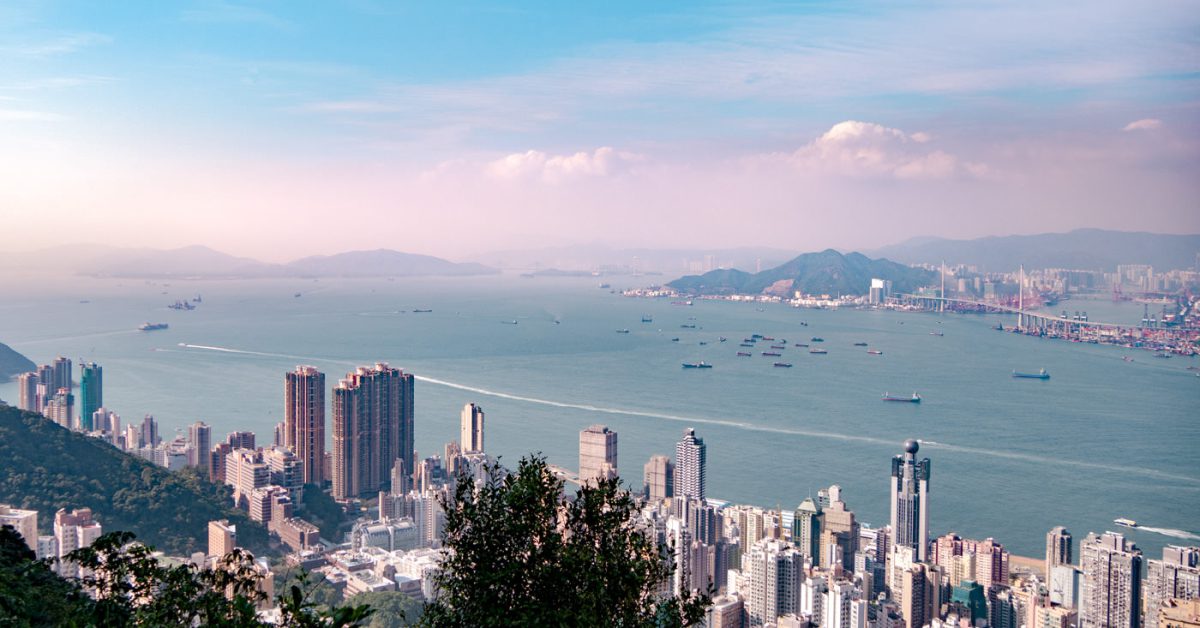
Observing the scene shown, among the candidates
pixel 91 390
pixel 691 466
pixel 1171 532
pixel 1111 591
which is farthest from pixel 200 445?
pixel 1171 532

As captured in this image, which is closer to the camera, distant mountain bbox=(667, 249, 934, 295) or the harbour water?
the harbour water

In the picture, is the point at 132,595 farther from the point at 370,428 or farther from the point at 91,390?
the point at 91,390

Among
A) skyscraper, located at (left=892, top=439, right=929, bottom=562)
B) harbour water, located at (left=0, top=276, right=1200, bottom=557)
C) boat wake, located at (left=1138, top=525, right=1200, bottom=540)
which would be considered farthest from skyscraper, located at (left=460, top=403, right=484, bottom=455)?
boat wake, located at (left=1138, top=525, right=1200, bottom=540)

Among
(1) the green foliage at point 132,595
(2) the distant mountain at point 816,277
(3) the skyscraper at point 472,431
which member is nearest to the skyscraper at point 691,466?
(3) the skyscraper at point 472,431

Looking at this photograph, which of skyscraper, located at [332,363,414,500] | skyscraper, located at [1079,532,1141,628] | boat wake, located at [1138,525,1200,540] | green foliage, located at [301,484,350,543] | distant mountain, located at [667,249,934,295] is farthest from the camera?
distant mountain, located at [667,249,934,295]

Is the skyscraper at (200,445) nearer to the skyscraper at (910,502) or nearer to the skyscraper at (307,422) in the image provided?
the skyscraper at (307,422)

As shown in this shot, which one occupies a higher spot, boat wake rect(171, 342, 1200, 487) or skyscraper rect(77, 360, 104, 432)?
skyscraper rect(77, 360, 104, 432)

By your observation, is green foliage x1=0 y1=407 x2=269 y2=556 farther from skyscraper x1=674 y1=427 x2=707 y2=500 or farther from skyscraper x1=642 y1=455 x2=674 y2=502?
skyscraper x1=674 y1=427 x2=707 y2=500

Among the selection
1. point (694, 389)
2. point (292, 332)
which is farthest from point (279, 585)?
point (292, 332)
